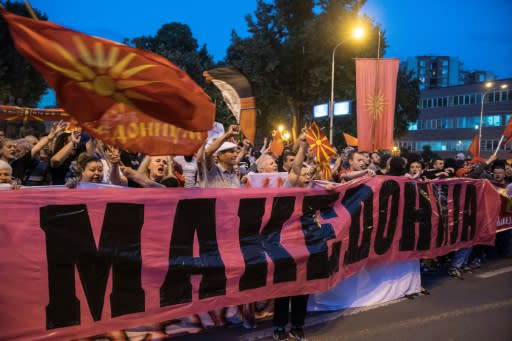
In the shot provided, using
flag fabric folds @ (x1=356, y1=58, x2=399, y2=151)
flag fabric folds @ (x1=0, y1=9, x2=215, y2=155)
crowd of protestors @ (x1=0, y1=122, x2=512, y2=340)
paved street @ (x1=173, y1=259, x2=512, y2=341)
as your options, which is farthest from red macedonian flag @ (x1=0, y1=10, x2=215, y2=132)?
flag fabric folds @ (x1=356, y1=58, x2=399, y2=151)

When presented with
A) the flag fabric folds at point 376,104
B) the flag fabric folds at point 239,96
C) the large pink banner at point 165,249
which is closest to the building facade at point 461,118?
the flag fabric folds at point 376,104

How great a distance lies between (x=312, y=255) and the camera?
4.47 metres

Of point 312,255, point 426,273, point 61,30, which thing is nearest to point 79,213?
point 61,30

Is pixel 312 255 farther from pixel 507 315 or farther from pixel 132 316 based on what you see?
pixel 507 315

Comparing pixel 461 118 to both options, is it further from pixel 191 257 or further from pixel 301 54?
pixel 191 257

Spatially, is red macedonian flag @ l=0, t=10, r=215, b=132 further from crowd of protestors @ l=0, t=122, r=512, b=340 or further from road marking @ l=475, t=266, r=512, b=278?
road marking @ l=475, t=266, r=512, b=278

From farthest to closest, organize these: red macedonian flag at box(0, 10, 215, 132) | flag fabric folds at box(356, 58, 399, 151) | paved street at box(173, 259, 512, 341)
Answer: flag fabric folds at box(356, 58, 399, 151) → paved street at box(173, 259, 512, 341) → red macedonian flag at box(0, 10, 215, 132)

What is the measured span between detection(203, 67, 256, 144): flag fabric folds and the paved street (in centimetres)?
527

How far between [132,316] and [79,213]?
90 centimetres

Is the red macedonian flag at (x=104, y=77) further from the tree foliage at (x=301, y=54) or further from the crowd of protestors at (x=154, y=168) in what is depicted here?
the tree foliage at (x=301, y=54)

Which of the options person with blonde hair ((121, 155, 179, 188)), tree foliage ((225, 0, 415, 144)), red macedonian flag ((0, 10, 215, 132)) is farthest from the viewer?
tree foliage ((225, 0, 415, 144))

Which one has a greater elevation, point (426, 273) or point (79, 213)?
point (79, 213)

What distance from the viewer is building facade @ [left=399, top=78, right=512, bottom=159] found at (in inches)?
2616

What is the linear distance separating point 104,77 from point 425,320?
160 inches
